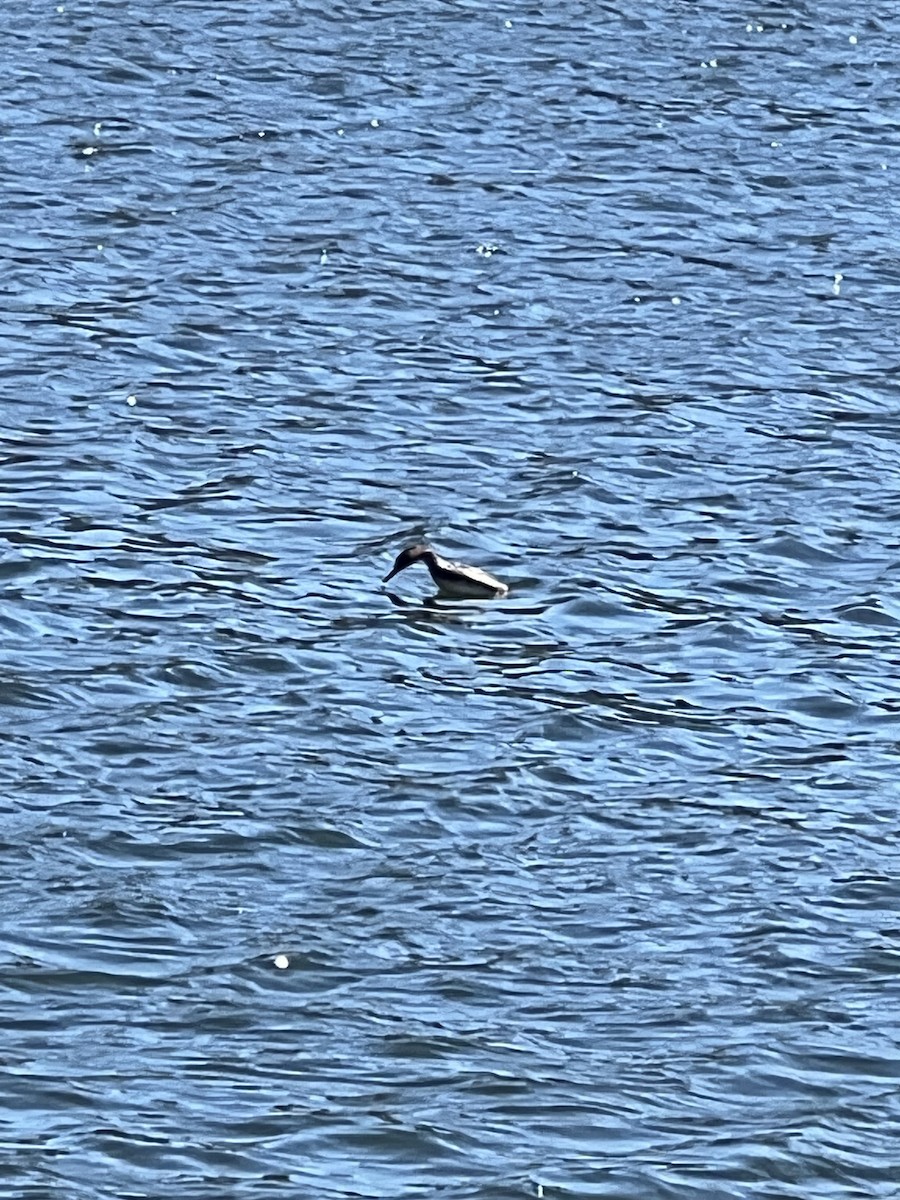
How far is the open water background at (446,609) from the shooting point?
13.4m

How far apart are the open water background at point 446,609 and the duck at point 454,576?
0.13 meters

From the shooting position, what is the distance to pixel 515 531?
21656 mm

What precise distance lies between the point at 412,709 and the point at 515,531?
360cm

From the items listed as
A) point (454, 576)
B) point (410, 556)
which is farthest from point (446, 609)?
point (410, 556)

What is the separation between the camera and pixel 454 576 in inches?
790

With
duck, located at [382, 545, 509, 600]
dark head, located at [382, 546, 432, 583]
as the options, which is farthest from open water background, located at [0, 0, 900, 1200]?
dark head, located at [382, 546, 432, 583]

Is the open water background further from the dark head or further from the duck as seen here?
the dark head

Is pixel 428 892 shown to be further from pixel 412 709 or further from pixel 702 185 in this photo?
pixel 702 185

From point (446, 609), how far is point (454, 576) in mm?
323

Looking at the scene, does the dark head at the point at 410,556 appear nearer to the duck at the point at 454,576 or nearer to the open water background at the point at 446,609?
the duck at the point at 454,576

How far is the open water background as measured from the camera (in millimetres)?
13414

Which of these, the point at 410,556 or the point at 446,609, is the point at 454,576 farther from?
the point at 410,556

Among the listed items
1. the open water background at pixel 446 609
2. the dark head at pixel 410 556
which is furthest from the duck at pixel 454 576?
the open water background at pixel 446 609

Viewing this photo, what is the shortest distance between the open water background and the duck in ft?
0.43
